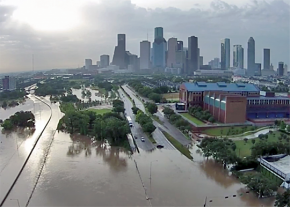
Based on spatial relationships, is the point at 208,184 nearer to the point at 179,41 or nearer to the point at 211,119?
the point at 211,119

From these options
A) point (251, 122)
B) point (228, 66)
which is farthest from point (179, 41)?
point (251, 122)

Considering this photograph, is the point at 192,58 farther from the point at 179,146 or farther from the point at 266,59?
the point at 179,146

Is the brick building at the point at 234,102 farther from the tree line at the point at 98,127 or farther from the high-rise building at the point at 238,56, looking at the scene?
the high-rise building at the point at 238,56

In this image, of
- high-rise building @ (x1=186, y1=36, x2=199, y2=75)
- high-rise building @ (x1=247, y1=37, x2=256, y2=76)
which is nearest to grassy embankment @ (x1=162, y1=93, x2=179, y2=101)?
high-rise building @ (x1=186, y1=36, x2=199, y2=75)

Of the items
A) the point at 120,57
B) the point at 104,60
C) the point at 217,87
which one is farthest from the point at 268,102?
the point at 104,60

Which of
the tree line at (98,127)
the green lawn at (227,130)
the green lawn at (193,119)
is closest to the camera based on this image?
the tree line at (98,127)

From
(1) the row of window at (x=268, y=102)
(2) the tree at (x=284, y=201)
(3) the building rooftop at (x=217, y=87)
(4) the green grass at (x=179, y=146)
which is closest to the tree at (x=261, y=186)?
(2) the tree at (x=284, y=201)
